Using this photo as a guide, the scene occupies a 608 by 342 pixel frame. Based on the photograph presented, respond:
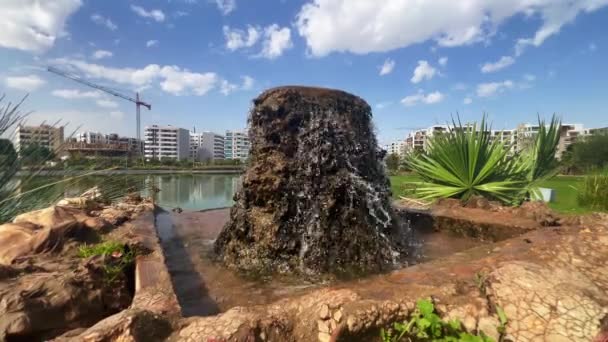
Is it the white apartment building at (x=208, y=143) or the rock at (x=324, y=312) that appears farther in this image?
the white apartment building at (x=208, y=143)

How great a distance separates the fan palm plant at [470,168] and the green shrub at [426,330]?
20.0 ft

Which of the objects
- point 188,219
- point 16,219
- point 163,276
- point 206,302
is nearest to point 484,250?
point 206,302

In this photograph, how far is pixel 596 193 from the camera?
7.07 m

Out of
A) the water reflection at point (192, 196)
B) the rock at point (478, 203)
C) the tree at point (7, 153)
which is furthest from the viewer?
the water reflection at point (192, 196)

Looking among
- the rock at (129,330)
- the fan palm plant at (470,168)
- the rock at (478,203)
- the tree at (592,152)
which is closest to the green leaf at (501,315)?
the rock at (129,330)

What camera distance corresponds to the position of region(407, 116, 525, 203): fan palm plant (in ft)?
22.9

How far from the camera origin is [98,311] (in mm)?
2105

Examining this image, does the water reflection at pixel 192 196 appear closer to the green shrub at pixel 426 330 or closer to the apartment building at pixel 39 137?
the apartment building at pixel 39 137

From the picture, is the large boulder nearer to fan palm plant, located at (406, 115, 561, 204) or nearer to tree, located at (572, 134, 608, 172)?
fan palm plant, located at (406, 115, 561, 204)

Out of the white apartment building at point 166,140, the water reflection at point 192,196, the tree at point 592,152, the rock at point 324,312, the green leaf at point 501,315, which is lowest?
the water reflection at point 192,196

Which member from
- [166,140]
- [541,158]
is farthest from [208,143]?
[541,158]

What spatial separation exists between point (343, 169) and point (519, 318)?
8.19 ft

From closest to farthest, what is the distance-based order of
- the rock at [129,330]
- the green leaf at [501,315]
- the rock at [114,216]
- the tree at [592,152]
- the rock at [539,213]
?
1. the rock at [129,330]
2. the green leaf at [501,315]
3. the rock at [114,216]
4. the rock at [539,213]
5. the tree at [592,152]

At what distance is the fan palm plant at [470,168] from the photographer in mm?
6977
